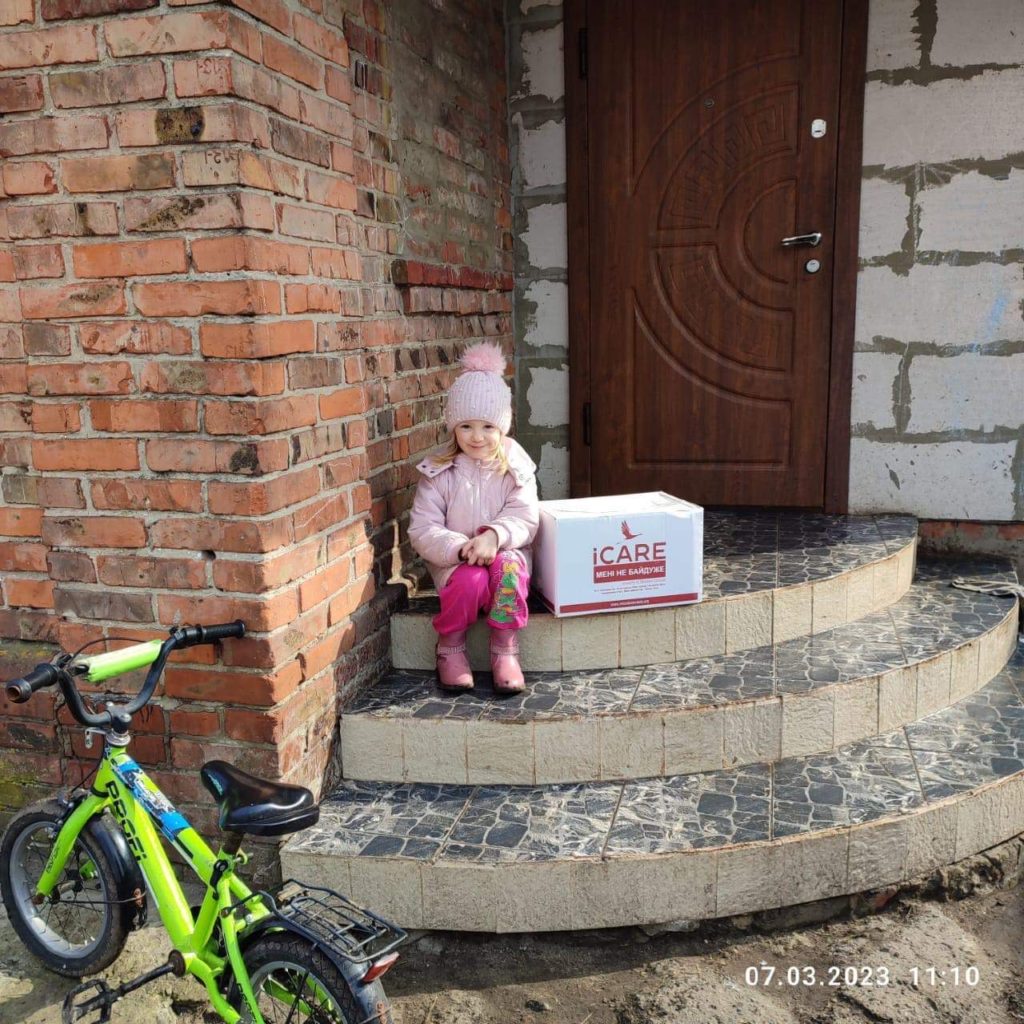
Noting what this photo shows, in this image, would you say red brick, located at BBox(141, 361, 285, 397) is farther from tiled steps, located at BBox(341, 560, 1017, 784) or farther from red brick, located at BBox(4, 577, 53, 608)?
tiled steps, located at BBox(341, 560, 1017, 784)

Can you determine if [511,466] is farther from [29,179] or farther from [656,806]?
[29,179]

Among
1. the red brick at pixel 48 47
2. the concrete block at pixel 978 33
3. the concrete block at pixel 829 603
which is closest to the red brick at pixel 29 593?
the red brick at pixel 48 47

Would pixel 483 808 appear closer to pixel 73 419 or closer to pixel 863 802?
pixel 863 802

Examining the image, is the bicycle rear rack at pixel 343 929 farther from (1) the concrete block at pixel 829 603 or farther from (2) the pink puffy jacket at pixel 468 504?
(1) the concrete block at pixel 829 603

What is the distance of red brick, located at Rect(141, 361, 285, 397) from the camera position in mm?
2354

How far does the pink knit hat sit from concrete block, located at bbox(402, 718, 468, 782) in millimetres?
951

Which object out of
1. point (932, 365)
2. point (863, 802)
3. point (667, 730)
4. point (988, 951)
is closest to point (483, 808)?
point (667, 730)

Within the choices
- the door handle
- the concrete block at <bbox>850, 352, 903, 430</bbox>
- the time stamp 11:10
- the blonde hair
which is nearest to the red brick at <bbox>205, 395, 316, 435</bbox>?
the blonde hair

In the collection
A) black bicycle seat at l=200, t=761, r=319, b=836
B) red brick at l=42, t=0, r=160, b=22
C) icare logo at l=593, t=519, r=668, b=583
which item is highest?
red brick at l=42, t=0, r=160, b=22

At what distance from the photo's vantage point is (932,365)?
4.21 metres

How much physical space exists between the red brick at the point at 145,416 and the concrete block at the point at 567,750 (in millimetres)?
1295

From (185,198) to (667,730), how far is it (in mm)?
1952

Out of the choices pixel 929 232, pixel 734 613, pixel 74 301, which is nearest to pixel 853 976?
pixel 734 613

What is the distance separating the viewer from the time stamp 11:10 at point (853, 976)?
2377 mm
